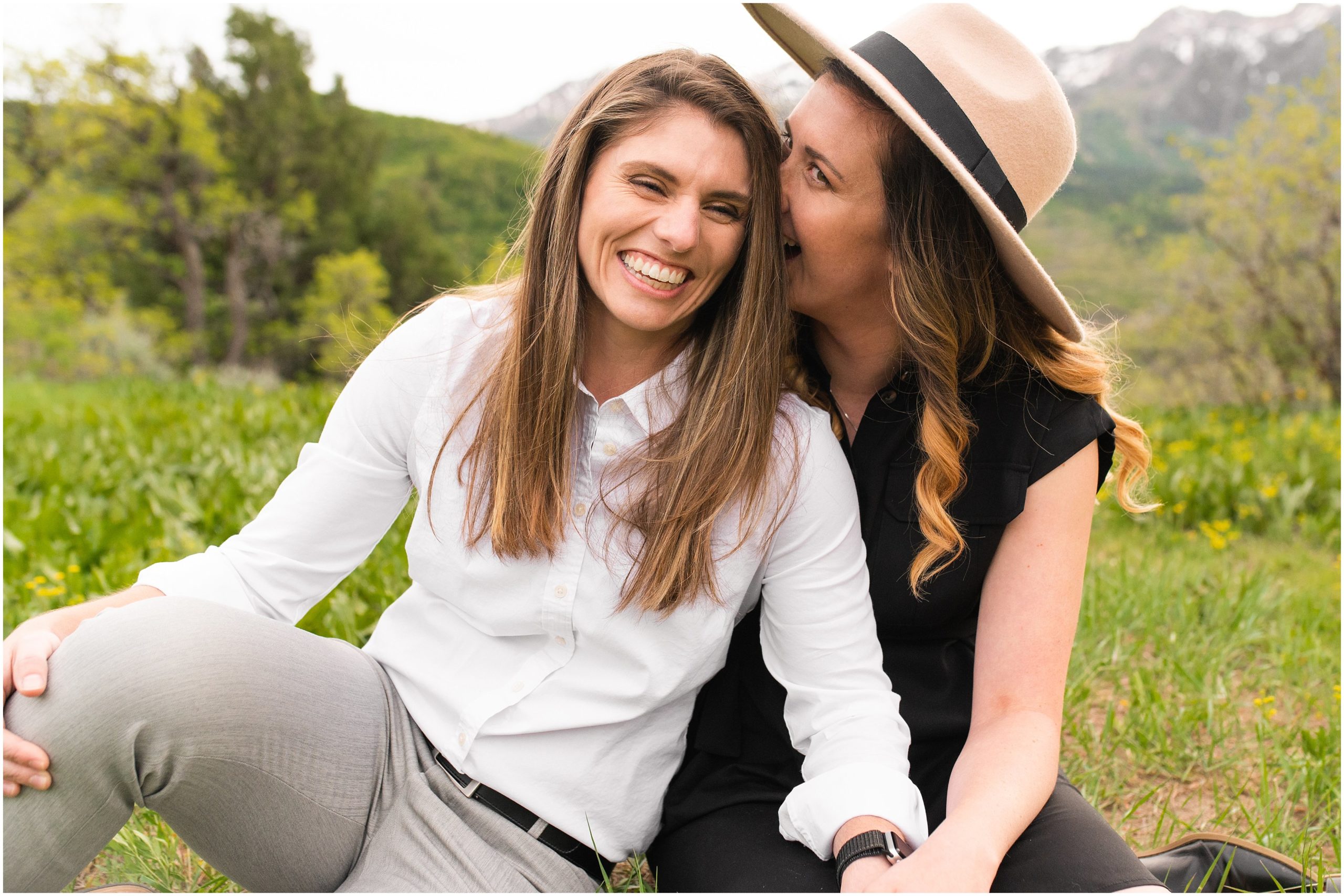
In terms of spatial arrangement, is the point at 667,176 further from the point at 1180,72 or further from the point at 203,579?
the point at 1180,72

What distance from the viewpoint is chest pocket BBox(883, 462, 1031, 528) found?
195 cm

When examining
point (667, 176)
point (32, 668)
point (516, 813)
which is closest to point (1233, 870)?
point (516, 813)

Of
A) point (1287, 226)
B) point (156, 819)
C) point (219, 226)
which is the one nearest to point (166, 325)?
point (219, 226)

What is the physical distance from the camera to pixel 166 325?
2947cm

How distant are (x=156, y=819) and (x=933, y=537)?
5.99 ft

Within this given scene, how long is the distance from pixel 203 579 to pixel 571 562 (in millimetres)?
648

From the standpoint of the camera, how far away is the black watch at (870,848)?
1.62 m

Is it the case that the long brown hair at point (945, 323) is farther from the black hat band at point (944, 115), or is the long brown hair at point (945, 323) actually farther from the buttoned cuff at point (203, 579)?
the buttoned cuff at point (203, 579)

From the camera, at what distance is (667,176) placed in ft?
5.96

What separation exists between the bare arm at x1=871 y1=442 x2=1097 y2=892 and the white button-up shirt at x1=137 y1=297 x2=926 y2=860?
0.55 ft

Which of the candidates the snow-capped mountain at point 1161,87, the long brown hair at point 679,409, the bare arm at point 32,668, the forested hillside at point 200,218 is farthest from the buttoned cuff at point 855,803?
the snow-capped mountain at point 1161,87

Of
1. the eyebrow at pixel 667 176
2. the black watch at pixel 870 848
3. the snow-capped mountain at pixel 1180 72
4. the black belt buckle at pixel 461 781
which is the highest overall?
the snow-capped mountain at pixel 1180 72

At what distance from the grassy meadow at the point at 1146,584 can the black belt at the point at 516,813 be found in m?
0.23

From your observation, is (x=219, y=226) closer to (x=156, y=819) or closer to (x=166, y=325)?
(x=166, y=325)
